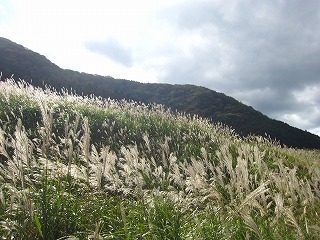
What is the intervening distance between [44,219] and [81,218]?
490 mm

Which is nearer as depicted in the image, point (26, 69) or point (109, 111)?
point (109, 111)

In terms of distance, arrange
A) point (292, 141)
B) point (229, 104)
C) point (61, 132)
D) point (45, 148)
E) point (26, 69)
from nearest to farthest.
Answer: point (45, 148)
point (61, 132)
point (292, 141)
point (229, 104)
point (26, 69)

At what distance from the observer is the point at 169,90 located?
79.6m

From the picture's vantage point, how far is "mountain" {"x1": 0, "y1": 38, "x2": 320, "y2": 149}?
158 feet

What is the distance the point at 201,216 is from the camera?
4.66m

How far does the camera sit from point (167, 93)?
257 feet

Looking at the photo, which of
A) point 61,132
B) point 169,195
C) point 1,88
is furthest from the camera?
point 1,88

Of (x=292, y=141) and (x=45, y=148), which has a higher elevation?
(x=292, y=141)

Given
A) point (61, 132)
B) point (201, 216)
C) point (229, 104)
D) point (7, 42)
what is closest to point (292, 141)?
point (229, 104)

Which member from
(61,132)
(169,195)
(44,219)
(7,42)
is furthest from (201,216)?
(7,42)

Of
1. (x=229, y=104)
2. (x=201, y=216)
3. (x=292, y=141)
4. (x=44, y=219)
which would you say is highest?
(x=229, y=104)

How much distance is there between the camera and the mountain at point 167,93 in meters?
48.2

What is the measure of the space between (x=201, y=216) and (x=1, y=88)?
33.1ft

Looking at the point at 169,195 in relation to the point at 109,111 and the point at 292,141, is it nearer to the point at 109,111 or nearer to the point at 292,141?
the point at 109,111
